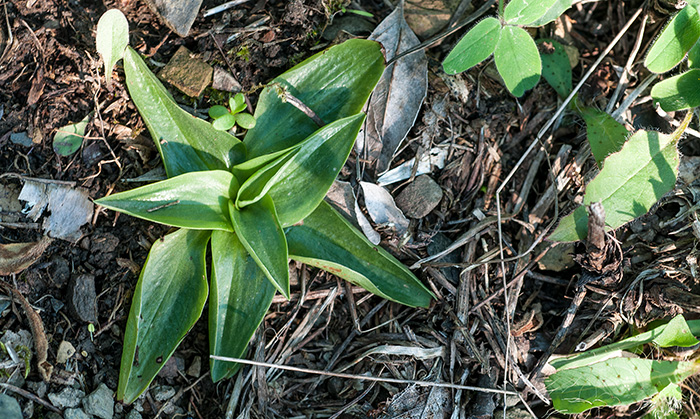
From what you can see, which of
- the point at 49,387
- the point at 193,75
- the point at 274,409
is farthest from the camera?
the point at 193,75

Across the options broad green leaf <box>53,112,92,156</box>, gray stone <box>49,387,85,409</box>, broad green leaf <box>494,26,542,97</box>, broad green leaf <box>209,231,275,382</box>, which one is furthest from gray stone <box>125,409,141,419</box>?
broad green leaf <box>494,26,542,97</box>

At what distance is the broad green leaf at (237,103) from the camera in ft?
8.05

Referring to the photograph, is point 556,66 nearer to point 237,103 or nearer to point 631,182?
point 631,182

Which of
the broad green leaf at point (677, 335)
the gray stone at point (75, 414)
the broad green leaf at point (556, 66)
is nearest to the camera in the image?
the gray stone at point (75, 414)

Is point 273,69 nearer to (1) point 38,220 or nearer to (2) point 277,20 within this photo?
(2) point 277,20

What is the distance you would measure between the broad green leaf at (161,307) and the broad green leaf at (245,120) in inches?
22.1

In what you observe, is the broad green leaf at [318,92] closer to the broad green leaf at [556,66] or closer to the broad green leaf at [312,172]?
the broad green leaf at [312,172]

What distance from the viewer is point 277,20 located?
267 cm

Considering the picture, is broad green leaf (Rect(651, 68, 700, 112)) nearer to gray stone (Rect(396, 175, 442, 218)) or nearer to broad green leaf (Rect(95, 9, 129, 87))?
gray stone (Rect(396, 175, 442, 218))

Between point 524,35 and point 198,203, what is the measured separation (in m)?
1.73

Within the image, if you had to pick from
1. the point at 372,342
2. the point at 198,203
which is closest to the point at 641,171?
the point at 372,342

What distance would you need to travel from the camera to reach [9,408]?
6.91 feet

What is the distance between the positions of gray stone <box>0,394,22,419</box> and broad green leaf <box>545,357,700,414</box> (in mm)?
2335

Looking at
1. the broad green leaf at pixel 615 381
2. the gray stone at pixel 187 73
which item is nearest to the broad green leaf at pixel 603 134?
the broad green leaf at pixel 615 381
